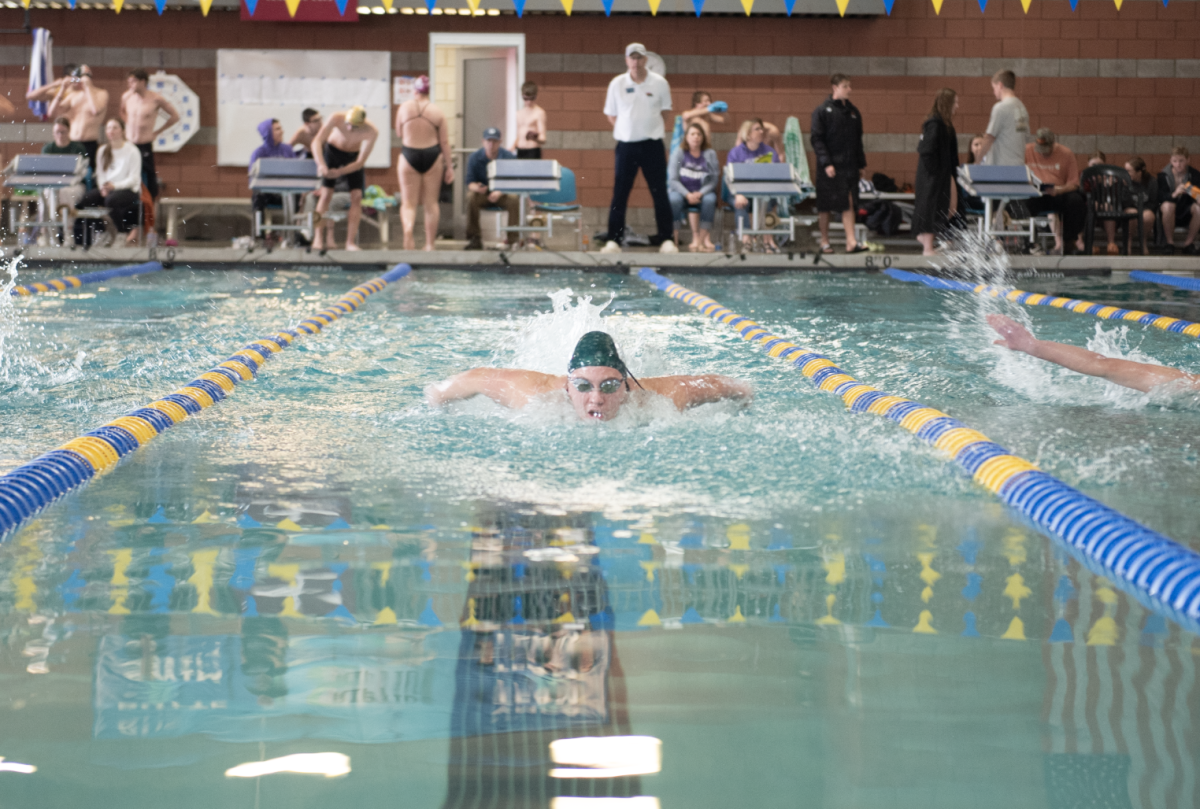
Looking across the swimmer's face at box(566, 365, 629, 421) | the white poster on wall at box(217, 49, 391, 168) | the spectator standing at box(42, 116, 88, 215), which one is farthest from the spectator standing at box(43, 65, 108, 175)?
the swimmer's face at box(566, 365, 629, 421)

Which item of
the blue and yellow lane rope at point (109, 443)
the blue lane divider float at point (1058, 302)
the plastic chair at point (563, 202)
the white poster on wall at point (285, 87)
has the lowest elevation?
the blue and yellow lane rope at point (109, 443)

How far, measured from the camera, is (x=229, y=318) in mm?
7570

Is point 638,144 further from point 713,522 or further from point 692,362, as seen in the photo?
point 713,522

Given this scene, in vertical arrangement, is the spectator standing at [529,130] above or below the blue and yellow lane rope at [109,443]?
above

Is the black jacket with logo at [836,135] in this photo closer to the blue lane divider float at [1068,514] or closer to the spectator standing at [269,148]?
the spectator standing at [269,148]

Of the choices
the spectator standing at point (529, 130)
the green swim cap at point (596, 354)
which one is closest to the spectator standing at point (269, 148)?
the spectator standing at point (529, 130)

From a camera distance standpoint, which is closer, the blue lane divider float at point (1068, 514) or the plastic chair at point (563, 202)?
the blue lane divider float at point (1068, 514)

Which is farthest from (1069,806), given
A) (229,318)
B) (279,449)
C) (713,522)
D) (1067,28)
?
(1067,28)

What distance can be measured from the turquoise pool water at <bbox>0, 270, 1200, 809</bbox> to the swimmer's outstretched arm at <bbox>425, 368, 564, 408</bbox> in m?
0.07

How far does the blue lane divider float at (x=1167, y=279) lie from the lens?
9.86 meters

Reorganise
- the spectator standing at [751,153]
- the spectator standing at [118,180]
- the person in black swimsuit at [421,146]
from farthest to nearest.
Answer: the spectator standing at [751,153]
the spectator standing at [118,180]
the person in black swimsuit at [421,146]

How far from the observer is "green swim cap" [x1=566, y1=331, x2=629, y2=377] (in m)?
4.15

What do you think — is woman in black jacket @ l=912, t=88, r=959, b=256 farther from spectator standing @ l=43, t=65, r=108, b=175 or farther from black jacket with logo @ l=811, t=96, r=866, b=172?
spectator standing @ l=43, t=65, r=108, b=175

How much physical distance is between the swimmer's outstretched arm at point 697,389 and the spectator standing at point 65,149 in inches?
350
